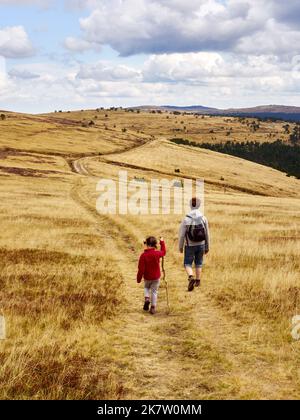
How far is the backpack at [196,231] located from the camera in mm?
14469

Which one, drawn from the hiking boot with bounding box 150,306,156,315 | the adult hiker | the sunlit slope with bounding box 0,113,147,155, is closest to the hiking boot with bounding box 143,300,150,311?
the hiking boot with bounding box 150,306,156,315

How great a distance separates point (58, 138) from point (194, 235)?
13179cm

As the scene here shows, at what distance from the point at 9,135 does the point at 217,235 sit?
116077mm

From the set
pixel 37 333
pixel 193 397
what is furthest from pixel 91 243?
pixel 193 397

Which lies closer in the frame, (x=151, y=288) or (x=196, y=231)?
(x=151, y=288)

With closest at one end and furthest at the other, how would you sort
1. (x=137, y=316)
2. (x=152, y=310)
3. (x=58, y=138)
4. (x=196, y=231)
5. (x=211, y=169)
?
1. (x=137, y=316)
2. (x=152, y=310)
3. (x=196, y=231)
4. (x=211, y=169)
5. (x=58, y=138)

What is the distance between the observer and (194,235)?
14.5 m

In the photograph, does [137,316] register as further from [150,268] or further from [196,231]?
[196,231]

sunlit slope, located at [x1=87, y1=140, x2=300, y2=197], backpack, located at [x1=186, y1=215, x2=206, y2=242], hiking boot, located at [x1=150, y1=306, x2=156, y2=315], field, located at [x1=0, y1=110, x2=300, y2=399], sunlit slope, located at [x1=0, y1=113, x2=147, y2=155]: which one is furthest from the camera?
sunlit slope, located at [x1=0, y1=113, x2=147, y2=155]

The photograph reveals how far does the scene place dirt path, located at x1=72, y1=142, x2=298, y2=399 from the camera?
762 cm

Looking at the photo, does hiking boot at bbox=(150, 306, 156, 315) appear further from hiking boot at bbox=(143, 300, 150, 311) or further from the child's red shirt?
the child's red shirt

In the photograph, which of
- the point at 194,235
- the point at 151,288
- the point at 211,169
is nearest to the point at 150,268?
the point at 151,288
